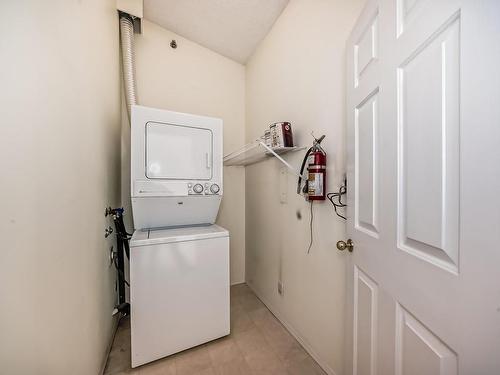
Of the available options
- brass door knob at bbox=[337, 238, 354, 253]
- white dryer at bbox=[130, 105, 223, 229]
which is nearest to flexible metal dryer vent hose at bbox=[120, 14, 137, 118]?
white dryer at bbox=[130, 105, 223, 229]

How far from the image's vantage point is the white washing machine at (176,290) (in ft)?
5.10

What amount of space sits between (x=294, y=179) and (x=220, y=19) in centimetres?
195

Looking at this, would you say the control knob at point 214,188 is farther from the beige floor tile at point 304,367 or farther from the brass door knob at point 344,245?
the beige floor tile at point 304,367

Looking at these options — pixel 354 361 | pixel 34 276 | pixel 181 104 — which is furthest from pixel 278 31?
pixel 354 361

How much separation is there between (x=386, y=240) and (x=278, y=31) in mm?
2311

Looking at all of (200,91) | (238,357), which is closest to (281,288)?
(238,357)

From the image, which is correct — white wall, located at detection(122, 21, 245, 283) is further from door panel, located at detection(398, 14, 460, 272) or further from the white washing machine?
door panel, located at detection(398, 14, 460, 272)

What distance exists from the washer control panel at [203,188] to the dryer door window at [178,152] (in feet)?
0.19

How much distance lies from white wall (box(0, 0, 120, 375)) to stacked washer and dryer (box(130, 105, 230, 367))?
0.28 m

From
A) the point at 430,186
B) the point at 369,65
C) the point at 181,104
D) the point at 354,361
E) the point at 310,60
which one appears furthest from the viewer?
the point at 181,104

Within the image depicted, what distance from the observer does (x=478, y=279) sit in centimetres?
49

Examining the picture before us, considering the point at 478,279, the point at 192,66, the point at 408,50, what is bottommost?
the point at 478,279

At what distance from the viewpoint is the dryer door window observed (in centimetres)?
168

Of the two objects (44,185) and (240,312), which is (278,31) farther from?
(240,312)
